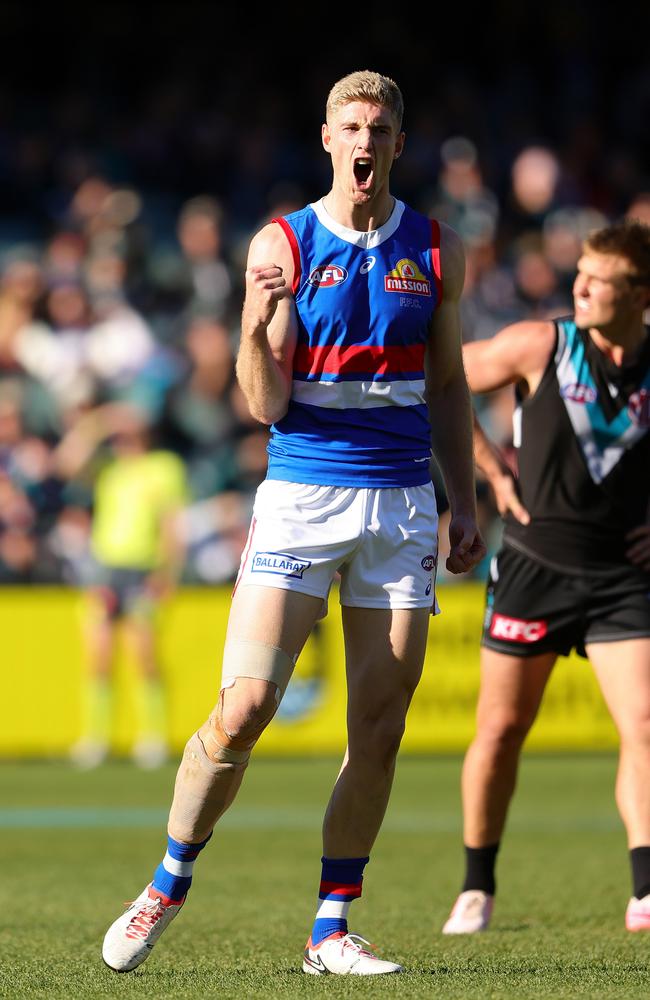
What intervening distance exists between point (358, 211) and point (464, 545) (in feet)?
3.58

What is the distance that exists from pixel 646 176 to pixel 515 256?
3069 mm

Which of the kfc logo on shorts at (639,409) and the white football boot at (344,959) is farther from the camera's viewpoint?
the kfc logo on shorts at (639,409)

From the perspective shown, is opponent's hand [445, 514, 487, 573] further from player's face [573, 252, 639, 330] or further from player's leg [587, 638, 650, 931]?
player's face [573, 252, 639, 330]

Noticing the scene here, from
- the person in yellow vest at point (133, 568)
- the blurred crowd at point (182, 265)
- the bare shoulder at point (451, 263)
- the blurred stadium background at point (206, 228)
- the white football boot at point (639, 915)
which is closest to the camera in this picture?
the bare shoulder at point (451, 263)

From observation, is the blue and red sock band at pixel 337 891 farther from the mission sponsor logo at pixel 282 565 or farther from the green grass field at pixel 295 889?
the mission sponsor logo at pixel 282 565

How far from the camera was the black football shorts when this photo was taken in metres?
6.06

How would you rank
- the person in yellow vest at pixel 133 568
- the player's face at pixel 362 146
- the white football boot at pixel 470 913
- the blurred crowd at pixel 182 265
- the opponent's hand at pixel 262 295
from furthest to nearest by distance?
1. the blurred crowd at pixel 182 265
2. the person in yellow vest at pixel 133 568
3. the white football boot at pixel 470 913
4. the player's face at pixel 362 146
5. the opponent's hand at pixel 262 295

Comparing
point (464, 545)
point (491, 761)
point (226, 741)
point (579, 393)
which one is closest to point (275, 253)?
point (464, 545)

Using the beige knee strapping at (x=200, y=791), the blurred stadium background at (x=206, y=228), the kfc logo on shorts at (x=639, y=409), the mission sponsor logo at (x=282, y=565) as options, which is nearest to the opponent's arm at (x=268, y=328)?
the mission sponsor logo at (x=282, y=565)

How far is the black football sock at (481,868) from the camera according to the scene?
611 centimetres

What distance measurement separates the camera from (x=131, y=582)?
525 inches

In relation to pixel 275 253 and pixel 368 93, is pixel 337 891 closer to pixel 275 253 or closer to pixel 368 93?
pixel 275 253

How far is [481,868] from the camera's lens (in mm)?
6125

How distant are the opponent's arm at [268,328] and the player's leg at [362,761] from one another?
0.72 metres
